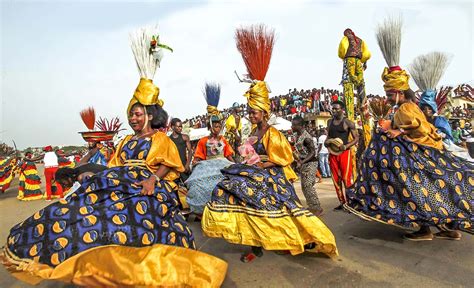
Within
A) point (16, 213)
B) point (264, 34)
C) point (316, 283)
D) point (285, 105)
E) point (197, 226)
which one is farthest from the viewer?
point (285, 105)

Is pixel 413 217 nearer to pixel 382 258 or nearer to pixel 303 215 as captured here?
pixel 382 258

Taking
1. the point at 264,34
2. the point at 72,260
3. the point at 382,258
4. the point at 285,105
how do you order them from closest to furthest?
the point at 72,260 < the point at 382,258 < the point at 264,34 < the point at 285,105

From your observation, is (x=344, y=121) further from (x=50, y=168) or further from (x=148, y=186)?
(x=50, y=168)

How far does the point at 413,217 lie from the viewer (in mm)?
3807

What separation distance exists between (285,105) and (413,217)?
→ 16.8 meters

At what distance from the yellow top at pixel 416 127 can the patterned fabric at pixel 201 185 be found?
2.79 m

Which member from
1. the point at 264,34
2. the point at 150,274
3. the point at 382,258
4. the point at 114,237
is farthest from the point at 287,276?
the point at 264,34

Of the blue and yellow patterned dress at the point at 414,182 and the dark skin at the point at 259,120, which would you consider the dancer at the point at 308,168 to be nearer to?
the blue and yellow patterned dress at the point at 414,182

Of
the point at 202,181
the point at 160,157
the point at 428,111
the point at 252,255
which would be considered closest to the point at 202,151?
the point at 202,181

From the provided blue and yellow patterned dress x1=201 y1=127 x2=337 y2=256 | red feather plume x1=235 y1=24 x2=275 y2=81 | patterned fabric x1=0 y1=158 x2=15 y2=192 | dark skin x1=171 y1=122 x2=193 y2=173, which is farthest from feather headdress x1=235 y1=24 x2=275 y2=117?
patterned fabric x1=0 y1=158 x2=15 y2=192

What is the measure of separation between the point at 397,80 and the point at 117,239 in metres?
3.86

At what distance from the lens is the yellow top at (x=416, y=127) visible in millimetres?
4023

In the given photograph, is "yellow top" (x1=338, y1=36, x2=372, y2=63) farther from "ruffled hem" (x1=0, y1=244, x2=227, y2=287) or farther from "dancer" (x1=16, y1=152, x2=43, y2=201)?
"dancer" (x1=16, y1=152, x2=43, y2=201)

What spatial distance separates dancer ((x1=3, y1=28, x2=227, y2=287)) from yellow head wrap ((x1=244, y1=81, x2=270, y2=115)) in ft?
5.01
